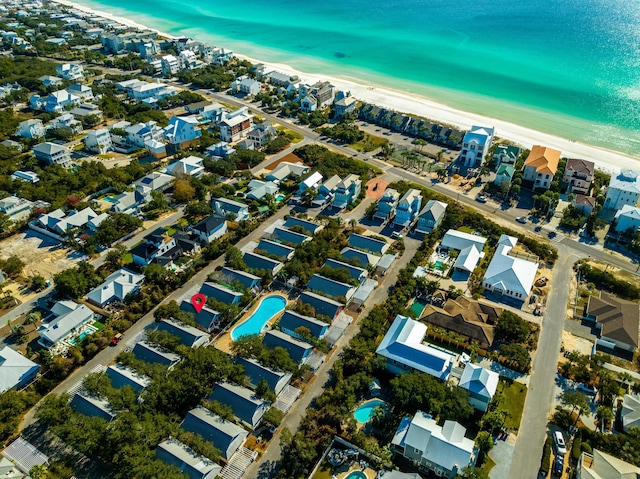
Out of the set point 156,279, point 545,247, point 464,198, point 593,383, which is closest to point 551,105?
point 464,198

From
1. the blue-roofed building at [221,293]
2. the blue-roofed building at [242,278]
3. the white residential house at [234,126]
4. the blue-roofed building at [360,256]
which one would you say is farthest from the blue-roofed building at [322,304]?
the white residential house at [234,126]

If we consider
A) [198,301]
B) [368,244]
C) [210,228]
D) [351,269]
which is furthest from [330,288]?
[210,228]

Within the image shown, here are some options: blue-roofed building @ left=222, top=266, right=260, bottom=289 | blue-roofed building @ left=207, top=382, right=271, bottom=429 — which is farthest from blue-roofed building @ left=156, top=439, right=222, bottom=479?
blue-roofed building @ left=222, top=266, right=260, bottom=289

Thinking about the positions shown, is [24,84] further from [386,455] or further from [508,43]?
[508,43]

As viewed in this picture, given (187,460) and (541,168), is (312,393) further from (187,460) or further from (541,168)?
(541,168)

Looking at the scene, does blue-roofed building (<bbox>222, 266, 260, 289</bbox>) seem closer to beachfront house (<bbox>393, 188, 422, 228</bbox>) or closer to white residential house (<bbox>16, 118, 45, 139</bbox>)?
beachfront house (<bbox>393, 188, 422, 228</bbox>)

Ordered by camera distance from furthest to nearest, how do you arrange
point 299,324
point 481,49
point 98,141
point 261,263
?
point 481,49, point 98,141, point 261,263, point 299,324

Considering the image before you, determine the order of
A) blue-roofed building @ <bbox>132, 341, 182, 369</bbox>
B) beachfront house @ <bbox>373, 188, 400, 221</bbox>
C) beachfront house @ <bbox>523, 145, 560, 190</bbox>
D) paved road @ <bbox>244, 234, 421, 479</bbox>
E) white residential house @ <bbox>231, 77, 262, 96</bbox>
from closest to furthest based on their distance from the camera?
1. paved road @ <bbox>244, 234, 421, 479</bbox>
2. blue-roofed building @ <bbox>132, 341, 182, 369</bbox>
3. beachfront house @ <bbox>373, 188, 400, 221</bbox>
4. beachfront house @ <bbox>523, 145, 560, 190</bbox>
5. white residential house @ <bbox>231, 77, 262, 96</bbox>
